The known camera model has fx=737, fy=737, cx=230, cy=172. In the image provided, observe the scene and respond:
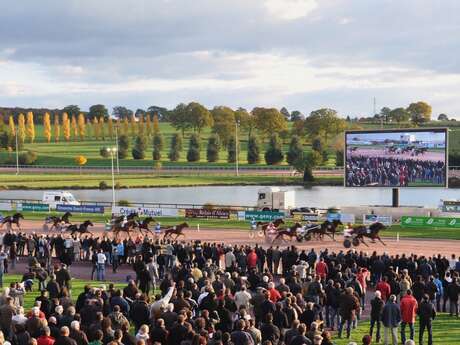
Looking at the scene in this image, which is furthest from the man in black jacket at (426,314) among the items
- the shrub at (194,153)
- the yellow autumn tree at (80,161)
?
the shrub at (194,153)

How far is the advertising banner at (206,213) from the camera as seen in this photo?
44125 millimetres

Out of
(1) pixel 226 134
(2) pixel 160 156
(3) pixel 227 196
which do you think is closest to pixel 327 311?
(3) pixel 227 196

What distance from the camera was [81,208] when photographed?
4834 cm

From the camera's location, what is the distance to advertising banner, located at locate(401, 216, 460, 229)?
38594mm

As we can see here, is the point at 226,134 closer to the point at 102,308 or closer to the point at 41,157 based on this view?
the point at 41,157

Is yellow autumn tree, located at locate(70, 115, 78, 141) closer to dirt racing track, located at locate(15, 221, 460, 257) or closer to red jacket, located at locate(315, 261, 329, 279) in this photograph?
dirt racing track, located at locate(15, 221, 460, 257)

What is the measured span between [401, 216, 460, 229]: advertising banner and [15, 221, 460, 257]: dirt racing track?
3087mm

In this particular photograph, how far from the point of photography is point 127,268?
26922 mm

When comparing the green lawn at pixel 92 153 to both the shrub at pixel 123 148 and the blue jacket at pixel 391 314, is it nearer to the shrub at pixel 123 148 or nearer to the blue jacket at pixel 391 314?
the shrub at pixel 123 148

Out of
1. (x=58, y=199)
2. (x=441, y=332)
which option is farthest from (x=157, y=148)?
(x=441, y=332)

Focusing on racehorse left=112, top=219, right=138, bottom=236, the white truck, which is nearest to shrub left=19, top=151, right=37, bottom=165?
the white truck

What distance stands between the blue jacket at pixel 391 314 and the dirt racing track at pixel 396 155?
→ 2851 cm

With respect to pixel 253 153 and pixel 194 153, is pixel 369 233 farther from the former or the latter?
pixel 194 153

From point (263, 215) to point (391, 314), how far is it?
89.6 feet
